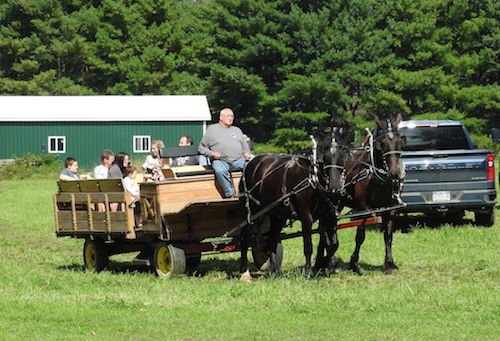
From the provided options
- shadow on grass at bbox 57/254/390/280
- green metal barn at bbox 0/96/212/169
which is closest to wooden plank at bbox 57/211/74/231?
shadow on grass at bbox 57/254/390/280

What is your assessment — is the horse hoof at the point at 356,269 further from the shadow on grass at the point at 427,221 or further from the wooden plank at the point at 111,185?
the shadow on grass at the point at 427,221

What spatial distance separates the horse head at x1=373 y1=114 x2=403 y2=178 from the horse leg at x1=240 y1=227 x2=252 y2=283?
2254mm

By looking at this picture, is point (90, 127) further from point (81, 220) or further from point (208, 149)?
point (208, 149)

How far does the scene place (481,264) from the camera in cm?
1603

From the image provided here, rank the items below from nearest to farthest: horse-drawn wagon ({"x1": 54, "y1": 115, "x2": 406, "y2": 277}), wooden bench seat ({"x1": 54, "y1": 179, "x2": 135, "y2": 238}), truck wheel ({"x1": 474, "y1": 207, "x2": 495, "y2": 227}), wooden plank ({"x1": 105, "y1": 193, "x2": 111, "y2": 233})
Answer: horse-drawn wagon ({"x1": 54, "y1": 115, "x2": 406, "y2": 277}) < wooden bench seat ({"x1": 54, "y1": 179, "x2": 135, "y2": 238}) < wooden plank ({"x1": 105, "y1": 193, "x2": 111, "y2": 233}) < truck wheel ({"x1": 474, "y1": 207, "x2": 495, "y2": 227})

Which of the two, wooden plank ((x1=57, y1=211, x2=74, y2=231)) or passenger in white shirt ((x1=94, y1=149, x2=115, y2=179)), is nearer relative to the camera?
wooden plank ((x1=57, y1=211, x2=74, y2=231))

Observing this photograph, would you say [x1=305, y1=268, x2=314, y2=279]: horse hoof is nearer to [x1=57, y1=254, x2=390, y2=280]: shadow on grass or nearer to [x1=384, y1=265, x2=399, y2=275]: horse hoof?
[x1=57, y1=254, x2=390, y2=280]: shadow on grass

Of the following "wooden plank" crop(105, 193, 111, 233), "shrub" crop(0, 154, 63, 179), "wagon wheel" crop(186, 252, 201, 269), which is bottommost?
"shrub" crop(0, 154, 63, 179)

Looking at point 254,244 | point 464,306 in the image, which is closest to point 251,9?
point 254,244

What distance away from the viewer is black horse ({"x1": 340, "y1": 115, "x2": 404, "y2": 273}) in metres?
15.3

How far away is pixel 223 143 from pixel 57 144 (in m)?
50.8

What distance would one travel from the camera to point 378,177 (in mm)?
15523

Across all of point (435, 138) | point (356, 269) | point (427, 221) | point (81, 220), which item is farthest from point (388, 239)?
point (427, 221)

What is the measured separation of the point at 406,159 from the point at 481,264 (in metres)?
5.51
